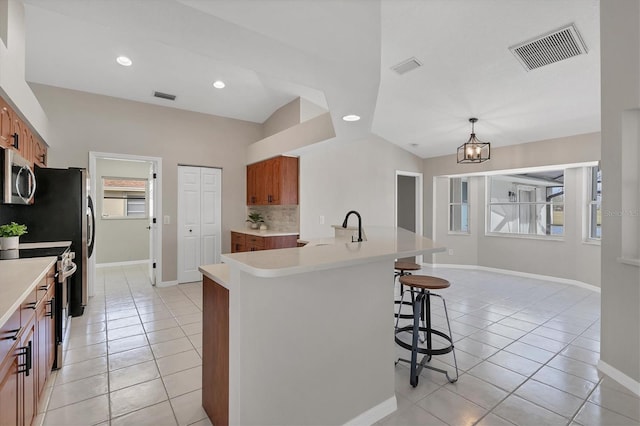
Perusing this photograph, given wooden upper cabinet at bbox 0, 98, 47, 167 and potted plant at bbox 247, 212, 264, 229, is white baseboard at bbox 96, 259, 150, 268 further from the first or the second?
wooden upper cabinet at bbox 0, 98, 47, 167

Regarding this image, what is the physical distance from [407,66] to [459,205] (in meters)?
4.31

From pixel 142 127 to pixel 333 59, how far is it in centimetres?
421

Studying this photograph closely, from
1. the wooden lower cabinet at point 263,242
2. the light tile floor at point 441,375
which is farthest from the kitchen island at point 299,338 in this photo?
the wooden lower cabinet at point 263,242

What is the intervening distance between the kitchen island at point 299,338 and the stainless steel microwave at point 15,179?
1.91 metres

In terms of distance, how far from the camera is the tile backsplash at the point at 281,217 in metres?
5.27

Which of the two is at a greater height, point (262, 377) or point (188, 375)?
point (262, 377)

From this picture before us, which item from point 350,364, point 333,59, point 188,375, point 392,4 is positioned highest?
point 392,4

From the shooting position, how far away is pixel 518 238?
6094 millimetres

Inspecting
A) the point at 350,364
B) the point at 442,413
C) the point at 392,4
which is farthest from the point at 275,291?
the point at 392,4

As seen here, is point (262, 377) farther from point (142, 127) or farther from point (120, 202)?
point (120, 202)

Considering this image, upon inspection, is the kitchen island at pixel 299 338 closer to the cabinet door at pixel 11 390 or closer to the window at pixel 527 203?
the cabinet door at pixel 11 390

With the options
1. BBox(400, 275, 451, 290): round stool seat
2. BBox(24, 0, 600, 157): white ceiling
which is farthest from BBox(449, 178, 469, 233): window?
BBox(400, 275, 451, 290): round stool seat

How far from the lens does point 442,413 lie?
1986mm

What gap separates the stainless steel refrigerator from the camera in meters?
3.36
